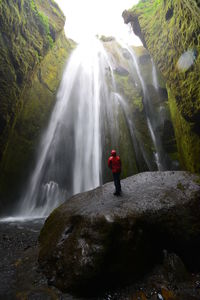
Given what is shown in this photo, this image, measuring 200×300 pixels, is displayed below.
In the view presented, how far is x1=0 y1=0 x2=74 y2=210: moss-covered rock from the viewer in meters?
10.0

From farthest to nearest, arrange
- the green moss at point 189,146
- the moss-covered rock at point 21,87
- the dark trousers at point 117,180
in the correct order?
the moss-covered rock at point 21,87, the green moss at point 189,146, the dark trousers at point 117,180

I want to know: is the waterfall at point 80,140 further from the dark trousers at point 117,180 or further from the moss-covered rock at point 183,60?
the dark trousers at point 117,180

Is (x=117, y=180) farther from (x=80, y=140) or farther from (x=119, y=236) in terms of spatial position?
(x=80, y=140)

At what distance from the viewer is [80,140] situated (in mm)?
14219

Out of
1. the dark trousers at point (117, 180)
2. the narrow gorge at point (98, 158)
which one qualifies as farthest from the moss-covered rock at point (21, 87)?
the dark trousers at point (117, 180)

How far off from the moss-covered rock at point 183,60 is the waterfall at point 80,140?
11.6 ft

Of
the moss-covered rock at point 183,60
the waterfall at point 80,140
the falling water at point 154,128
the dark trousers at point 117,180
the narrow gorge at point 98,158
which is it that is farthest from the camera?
the falling water at point 154,128

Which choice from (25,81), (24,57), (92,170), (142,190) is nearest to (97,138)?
(92,170)

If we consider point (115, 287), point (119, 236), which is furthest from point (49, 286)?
point (119, 236)

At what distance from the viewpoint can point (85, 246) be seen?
3.94m

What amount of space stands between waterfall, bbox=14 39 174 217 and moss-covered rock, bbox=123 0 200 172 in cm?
354

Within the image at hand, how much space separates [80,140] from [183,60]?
8065 mm

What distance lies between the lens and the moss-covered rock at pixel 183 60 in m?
9.21

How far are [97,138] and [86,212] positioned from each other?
31.8 ft
